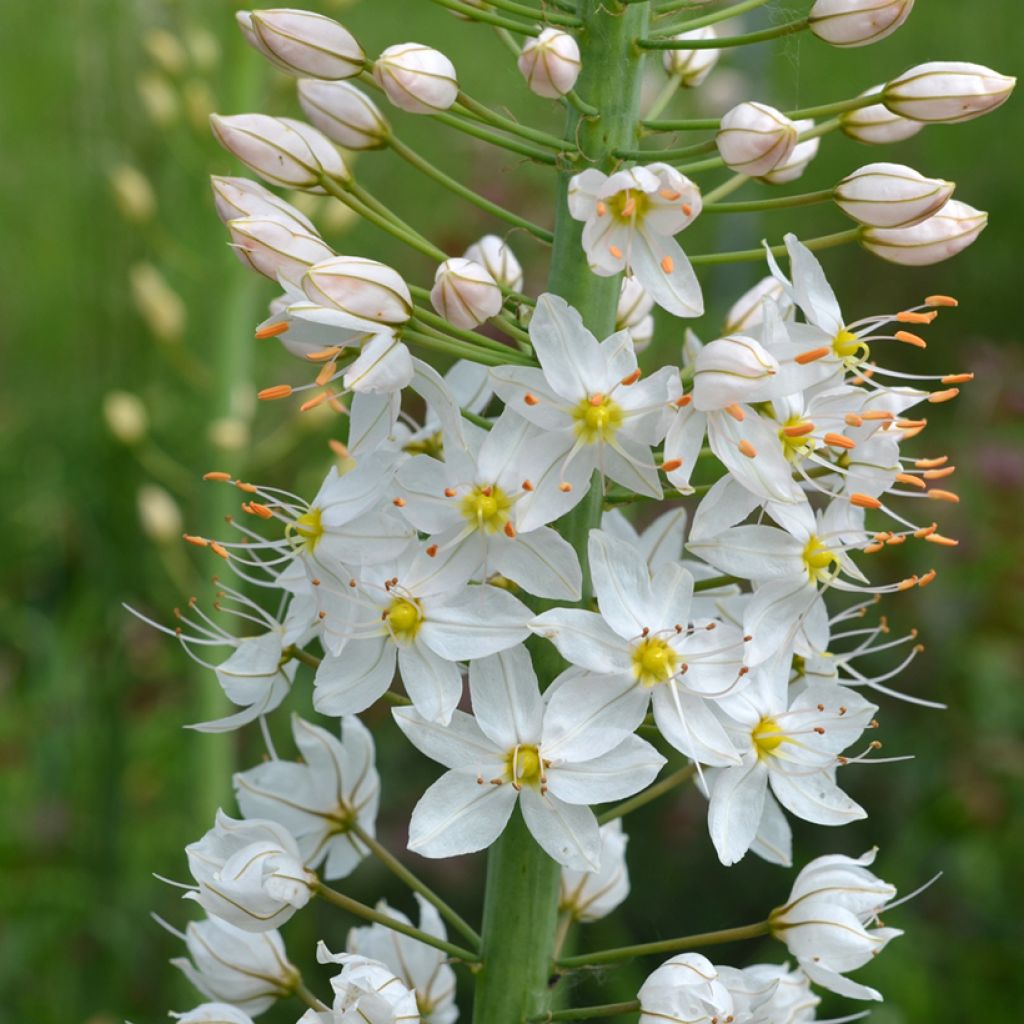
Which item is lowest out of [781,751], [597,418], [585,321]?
[781,751]

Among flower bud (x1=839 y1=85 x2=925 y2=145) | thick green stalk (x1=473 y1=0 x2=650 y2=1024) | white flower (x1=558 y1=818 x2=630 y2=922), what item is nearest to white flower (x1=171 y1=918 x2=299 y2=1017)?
thick green stalk (x1=473 y1=0 x2=650 y2=1024)

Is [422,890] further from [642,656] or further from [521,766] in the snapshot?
[642,656]

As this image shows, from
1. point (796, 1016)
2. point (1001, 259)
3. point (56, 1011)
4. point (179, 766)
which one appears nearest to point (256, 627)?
point (179, 766)

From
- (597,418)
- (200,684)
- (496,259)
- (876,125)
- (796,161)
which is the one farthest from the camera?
(200,684)

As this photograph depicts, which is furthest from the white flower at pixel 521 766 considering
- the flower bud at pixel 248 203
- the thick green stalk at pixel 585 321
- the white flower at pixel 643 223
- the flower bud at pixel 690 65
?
the flower bud at pixel 690 65

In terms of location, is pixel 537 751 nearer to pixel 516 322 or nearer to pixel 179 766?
pixel 516 322

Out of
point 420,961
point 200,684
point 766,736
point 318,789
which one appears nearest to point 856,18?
point 766,736

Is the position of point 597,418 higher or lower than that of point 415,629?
higher

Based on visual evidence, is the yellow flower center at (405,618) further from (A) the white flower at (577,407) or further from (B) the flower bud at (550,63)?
(B) the flower bud at (550,63)
